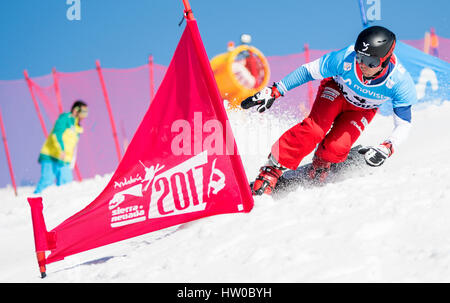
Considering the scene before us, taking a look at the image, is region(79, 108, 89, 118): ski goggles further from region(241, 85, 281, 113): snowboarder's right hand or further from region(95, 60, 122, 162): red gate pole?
region(241, 85, 281, 113): snowboarder's right hand

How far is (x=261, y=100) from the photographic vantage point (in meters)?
3.79

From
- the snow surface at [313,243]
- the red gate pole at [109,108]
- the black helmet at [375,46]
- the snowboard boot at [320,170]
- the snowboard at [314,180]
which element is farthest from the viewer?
the red gate pole at [109,108]

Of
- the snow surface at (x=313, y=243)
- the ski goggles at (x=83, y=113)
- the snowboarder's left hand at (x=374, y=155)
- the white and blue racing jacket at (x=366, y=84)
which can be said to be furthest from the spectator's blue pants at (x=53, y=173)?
the snowboarder's left hand at (x=374, y=155)

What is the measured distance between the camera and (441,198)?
8.82 ft

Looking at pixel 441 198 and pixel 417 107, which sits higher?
pixel 417 107

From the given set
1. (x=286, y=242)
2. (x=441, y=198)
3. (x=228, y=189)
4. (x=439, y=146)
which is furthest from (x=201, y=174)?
(x=439, y=146)

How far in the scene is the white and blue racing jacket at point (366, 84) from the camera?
371 centimetres

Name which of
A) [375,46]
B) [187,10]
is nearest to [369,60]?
[375,46]

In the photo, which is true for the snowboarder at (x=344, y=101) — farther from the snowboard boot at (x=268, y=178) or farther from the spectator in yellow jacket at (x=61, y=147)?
the spectator in yellow jacket at (x=61, y=147)

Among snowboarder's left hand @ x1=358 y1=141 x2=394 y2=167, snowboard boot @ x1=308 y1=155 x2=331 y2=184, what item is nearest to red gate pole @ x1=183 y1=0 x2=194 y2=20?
snowboarder's left hand @ x1=358 y1=141 x2=394 y2=167

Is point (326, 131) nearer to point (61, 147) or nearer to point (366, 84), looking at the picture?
point (366, 84)

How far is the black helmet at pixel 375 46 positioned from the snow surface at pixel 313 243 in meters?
0.84
